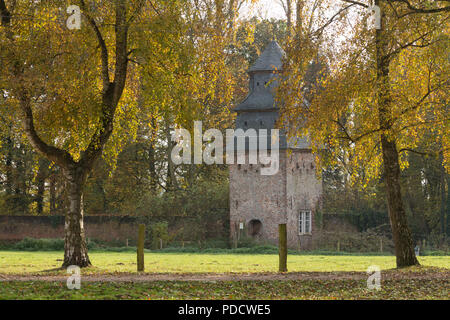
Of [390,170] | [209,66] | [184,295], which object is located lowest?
[184,295]

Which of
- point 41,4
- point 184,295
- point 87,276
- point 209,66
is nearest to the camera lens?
point 184,295

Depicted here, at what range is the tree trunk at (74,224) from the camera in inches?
829

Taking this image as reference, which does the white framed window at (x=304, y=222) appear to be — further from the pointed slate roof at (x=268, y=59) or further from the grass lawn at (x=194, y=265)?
the grass lawn at (x=194, y=265)

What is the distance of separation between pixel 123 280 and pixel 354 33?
29.5 ft

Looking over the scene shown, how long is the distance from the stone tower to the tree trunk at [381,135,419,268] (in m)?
20.5

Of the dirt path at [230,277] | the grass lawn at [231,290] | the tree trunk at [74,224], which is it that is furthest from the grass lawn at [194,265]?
the grass lawn at [231,290]

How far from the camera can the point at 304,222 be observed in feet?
143

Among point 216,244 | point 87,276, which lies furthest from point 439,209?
point 87,276

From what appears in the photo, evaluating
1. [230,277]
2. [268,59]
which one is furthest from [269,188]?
[230,277]

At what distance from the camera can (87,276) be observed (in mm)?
18000

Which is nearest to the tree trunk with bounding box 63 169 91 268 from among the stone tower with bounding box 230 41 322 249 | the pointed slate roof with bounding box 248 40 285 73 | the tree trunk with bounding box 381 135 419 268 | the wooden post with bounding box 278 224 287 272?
the wooden post with bounding box 278 224 287 272

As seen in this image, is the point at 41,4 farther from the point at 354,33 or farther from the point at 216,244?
the point at 216,244

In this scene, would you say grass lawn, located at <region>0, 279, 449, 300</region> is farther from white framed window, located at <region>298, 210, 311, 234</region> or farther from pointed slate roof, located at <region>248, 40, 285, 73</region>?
pointed slate roof, located at <region>248, 40, 285, 73</region>

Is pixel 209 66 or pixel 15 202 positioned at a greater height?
pixel 209 66
